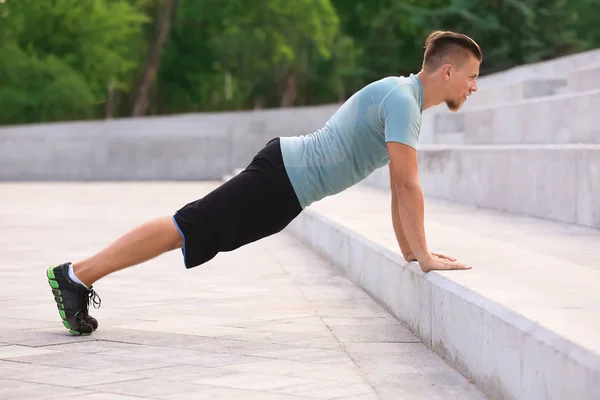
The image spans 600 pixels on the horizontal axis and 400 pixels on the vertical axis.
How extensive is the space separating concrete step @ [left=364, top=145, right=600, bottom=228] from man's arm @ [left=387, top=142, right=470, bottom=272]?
342cm

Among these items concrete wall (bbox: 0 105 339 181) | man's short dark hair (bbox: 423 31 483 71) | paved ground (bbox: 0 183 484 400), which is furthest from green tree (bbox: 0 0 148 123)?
man's short dark hair (bbox: 423 31 483 71)

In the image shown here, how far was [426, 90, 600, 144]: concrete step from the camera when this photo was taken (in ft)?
35.9

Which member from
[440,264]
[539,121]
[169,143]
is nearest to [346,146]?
[440,264]

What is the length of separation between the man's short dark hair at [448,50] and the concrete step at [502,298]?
1.02 m

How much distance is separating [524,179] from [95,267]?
5.33m

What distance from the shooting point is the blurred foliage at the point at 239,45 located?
119ft

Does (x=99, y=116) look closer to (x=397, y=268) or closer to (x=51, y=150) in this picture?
(x=51, y=150)

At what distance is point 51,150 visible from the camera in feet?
99.8

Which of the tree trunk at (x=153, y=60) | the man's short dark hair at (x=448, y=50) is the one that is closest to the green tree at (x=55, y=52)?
the tree trunk at (x=153, y=60)

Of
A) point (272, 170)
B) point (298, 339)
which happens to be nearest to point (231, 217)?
point (272, 170)

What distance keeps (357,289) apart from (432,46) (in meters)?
2.60

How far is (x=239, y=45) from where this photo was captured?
44.5m

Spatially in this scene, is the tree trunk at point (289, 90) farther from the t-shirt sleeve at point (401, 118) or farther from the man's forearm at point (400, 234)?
the t-shirt sleeve at point (401, 118)

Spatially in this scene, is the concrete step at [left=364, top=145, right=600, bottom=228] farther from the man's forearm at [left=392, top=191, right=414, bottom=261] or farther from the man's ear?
the man's ear
